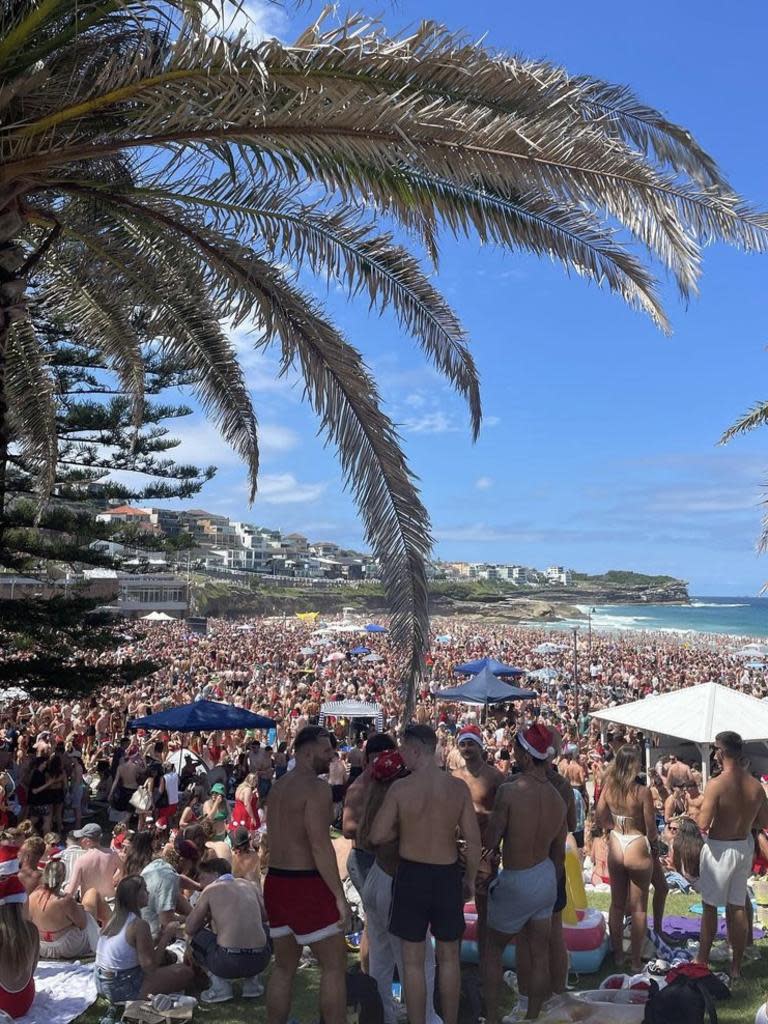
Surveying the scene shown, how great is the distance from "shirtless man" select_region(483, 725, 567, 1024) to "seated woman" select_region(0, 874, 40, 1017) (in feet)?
7.06

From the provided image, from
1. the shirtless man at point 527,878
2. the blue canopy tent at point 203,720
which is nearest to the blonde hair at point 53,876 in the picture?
the shirtless man at point 527,878

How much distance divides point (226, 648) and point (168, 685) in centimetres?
1162

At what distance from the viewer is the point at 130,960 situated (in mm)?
4188

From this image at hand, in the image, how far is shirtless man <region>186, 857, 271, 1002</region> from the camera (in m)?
4.32

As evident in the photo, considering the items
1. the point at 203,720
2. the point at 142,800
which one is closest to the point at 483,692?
the point at 203,720

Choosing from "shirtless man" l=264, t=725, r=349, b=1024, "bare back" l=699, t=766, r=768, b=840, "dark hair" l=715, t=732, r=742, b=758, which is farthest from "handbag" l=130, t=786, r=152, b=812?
"dark hair" l=715, t=732, r=742, b=758

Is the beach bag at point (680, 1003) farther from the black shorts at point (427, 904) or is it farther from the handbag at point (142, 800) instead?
the handbag at point (142, 800)

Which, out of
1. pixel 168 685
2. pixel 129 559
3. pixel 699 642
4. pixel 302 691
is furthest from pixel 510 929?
pixel 699 642

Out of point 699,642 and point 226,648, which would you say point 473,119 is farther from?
point 699,642

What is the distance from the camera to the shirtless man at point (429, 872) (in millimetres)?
3502

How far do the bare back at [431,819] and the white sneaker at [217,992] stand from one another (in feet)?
5.12

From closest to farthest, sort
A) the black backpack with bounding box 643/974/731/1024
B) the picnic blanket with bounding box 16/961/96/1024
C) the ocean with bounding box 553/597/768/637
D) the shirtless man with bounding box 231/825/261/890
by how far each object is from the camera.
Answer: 1. the black backpack with bounding box 643/974/731/1024
2. the picnic blanket with bounding box 16/961/96/1024
3. the shirtless man with bounding box 231/825/261/890
4. the ocean with bounding box 553/597/768/637

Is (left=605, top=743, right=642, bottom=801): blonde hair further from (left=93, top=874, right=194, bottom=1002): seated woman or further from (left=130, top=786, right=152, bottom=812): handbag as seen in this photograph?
A: (left=130, top=786, right=152, bottom=812): handbag

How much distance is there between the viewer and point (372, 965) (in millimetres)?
3926
